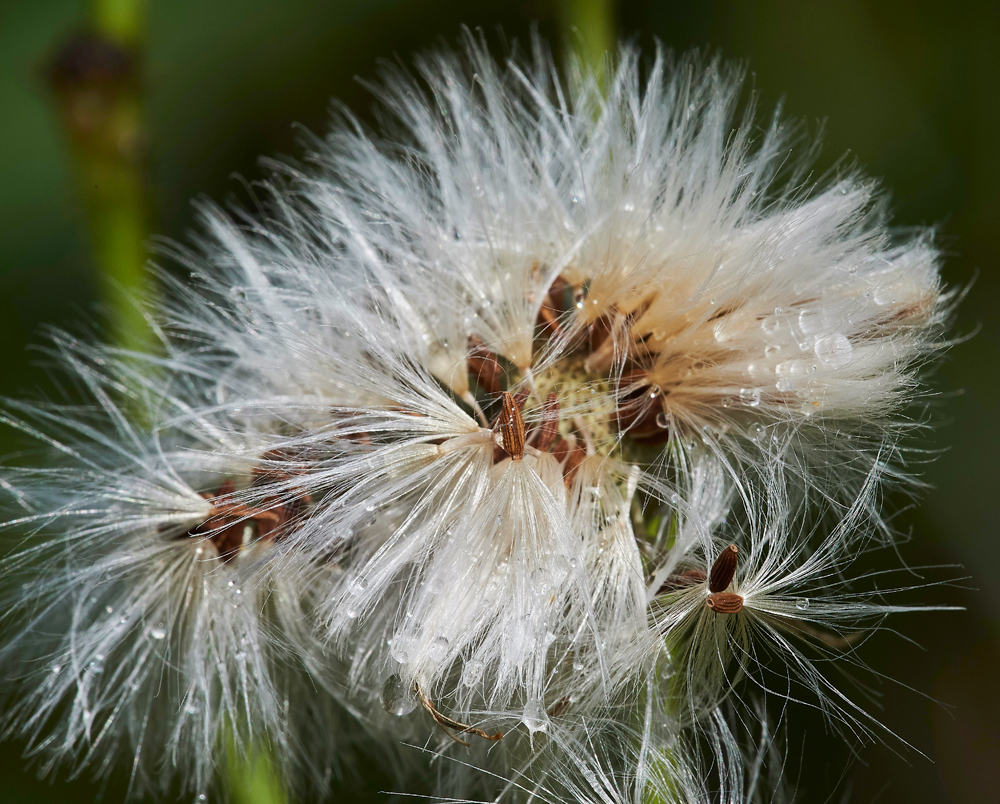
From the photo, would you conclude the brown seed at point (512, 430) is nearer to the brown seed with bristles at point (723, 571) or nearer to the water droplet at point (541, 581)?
the water droplet at point (541, 581)

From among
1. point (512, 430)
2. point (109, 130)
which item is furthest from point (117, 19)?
point (512, 430)

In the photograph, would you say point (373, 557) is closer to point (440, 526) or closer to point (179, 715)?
point (440, 526)

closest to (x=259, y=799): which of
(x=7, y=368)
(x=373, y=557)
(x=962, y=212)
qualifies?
(x=373, y=557)

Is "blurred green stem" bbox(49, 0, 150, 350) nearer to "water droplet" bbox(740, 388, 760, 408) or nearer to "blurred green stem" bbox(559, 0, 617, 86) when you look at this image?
"blurred green stem" bbox(559, 0, 617, 86)

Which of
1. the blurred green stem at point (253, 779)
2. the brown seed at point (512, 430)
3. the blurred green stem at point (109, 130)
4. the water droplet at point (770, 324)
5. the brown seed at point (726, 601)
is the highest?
the blurred green stem at point (109, 130)

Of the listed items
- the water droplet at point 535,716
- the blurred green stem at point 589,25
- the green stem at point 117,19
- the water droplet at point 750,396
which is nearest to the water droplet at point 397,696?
the water droplet at point 535,716
